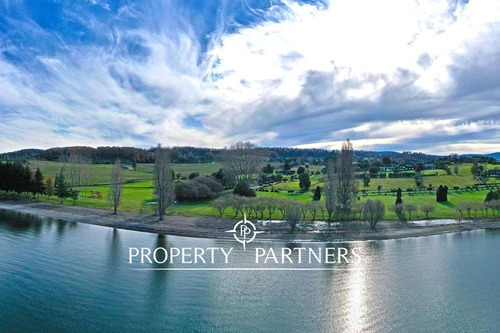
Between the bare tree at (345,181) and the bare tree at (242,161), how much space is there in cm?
2193

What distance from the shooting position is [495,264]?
92.0ft

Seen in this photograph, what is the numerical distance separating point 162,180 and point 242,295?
2544 cm

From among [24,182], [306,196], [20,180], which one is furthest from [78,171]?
[306,196]

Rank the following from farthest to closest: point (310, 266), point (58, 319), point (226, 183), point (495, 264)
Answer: point (226, 183), point (495, 264), point (310, 266), point (58, 319)

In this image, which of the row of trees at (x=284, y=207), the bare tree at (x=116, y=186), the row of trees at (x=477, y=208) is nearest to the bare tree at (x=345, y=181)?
the row of trees at (x=284, y=207)

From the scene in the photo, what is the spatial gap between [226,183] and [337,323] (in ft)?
177

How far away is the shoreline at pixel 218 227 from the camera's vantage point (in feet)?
117

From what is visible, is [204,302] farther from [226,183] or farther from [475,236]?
[226,183]

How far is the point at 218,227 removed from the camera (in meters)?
38.4

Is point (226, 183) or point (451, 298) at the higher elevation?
point (226, 183)

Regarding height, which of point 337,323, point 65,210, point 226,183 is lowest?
point 337,323

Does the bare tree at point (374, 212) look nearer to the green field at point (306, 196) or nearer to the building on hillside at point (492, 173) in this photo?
the green field at point (306, 196)

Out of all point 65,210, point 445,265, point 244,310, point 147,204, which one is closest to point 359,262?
point 445,265

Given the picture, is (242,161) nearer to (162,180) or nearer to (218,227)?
(162,180)
